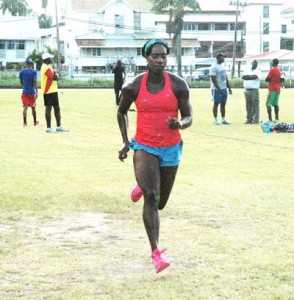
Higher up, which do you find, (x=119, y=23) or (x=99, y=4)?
(x=99, y=4)

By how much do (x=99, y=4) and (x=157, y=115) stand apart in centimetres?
9368

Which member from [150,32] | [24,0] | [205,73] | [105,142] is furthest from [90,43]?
[105,142]

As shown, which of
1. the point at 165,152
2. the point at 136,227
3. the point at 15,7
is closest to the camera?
the point at 165,152

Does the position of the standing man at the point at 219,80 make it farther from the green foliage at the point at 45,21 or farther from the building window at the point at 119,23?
the green foliage at the point at 45,21

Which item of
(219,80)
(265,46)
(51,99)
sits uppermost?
(219,80)

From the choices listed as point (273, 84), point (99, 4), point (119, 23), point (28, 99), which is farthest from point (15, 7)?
point (28, 99)

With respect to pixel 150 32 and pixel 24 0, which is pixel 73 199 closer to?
pixel 150 32

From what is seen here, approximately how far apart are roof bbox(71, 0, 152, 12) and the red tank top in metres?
91.4

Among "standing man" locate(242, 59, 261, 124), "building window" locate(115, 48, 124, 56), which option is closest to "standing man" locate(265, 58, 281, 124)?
"standing man" locate(242, 59, 261, 124)

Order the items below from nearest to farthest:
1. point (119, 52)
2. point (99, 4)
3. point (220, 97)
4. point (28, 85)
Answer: point (28, 85) < point (220, 97) < point (119, 52) < point (99, 4)

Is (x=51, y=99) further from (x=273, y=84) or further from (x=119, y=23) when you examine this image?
(x=119, y=23)

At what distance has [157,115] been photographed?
712 cm

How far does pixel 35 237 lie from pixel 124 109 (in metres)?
1.57

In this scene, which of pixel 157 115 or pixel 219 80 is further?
pixel 219 80
